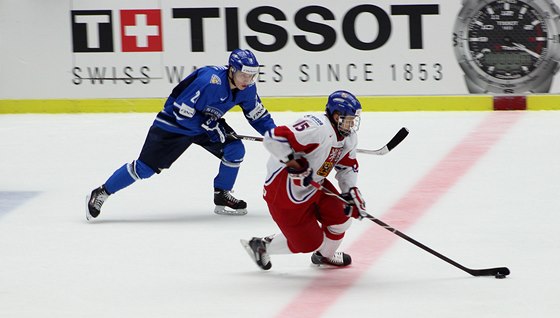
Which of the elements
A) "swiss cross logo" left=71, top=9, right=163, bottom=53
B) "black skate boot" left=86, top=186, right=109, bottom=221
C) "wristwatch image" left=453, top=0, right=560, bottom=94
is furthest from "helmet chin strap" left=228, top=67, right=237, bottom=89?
"wristwatch image" left=453, top=0, right=560, bottom=94

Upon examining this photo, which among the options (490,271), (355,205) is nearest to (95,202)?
(355,205)

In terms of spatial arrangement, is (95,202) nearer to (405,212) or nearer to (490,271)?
(405,212)

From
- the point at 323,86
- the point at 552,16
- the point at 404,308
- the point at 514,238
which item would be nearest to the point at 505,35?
the point at 552,16

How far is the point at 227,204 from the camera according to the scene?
20.8 feet

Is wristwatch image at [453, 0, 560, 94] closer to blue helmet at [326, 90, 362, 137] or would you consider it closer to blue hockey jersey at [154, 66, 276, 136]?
blue hockey jersey at [154, 66, 276, 136]

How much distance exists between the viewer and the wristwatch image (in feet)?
29.9

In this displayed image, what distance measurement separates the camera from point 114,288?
16.0 feet

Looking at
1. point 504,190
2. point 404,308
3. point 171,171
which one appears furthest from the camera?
point 171,171

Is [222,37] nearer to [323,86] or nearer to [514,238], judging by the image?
[323,86]

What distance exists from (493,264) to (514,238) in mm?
493

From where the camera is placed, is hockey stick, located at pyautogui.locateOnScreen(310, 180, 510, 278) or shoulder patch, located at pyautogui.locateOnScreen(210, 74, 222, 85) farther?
shoulder patch, located at pyautogui.locateOnScreen(210, 74, 222, 85)

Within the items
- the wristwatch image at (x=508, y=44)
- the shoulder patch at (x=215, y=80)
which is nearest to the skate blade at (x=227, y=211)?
the shoulder patch at (x=215, y=80)

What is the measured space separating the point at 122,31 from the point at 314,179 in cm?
488

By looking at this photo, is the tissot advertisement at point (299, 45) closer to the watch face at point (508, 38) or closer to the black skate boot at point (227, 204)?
the watch face at point (508, 38)
